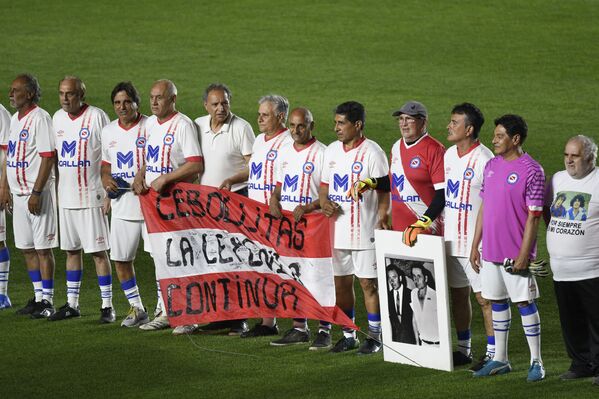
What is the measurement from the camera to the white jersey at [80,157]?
12.3 m

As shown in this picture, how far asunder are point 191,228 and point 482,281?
2.98 meters

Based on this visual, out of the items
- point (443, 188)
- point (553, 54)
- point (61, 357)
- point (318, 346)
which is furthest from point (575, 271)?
point (553, 54)

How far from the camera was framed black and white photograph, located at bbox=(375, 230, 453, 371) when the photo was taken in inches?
392

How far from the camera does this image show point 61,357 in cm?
1089

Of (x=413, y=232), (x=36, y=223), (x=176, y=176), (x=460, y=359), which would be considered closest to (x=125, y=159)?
(x=176, y=176)

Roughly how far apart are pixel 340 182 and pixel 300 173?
0.47 meters

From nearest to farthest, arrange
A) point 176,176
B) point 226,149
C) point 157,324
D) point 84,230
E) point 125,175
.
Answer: point 176,176 < point 226,149 < point 157,324 < point 125,175 < point 84,230

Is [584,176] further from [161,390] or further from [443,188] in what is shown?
[161,390]

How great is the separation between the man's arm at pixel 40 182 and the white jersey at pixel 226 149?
5.26 ft

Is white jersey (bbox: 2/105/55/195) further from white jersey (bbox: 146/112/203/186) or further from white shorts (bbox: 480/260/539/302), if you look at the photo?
white shorts (bbox: 480/260/539/302)

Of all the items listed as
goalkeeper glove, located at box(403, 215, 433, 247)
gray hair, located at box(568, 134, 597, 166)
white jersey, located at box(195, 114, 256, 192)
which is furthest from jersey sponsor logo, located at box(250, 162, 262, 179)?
gray hair, located at box(568, 134, 597, 166)

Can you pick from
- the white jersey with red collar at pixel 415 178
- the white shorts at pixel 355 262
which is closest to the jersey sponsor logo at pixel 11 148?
the white shorts at pixel 355 262

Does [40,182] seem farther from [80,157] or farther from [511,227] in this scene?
[511,227]

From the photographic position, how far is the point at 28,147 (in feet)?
41.1
